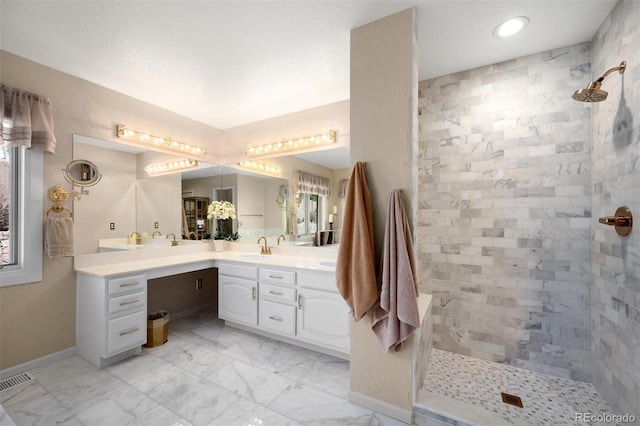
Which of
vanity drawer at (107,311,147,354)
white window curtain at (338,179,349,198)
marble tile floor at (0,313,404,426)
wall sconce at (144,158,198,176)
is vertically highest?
wall sconce at (144,158,198,176)

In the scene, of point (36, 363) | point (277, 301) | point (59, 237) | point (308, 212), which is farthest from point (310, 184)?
point (36, 363)

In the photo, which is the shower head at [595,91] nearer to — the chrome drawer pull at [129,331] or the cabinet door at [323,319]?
the cabinet door at [323,319]

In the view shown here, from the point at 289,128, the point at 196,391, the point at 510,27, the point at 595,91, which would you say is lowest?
the point at 196,391

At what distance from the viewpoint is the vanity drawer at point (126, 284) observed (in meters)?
2.18

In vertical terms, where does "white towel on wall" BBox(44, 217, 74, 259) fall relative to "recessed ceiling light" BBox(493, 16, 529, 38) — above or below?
below

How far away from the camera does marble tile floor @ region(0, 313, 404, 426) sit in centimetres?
163

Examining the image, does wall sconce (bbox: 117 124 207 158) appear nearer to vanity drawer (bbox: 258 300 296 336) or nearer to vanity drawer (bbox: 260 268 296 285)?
vanity drawer (bbox: 260 268 296 285)

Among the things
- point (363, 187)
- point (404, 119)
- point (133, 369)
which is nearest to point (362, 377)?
point (363, 187)

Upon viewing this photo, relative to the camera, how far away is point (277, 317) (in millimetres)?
2547

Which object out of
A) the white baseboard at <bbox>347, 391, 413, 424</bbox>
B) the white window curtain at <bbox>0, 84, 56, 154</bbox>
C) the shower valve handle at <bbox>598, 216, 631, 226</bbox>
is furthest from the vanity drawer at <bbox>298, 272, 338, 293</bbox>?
the white window curtain at <bbox>0, 84, 56, 154</bbox>

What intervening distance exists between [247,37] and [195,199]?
7.19 ft

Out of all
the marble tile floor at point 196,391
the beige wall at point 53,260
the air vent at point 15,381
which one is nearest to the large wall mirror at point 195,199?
the beige wall at point 53,260

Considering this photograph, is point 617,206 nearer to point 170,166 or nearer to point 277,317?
point 277,317

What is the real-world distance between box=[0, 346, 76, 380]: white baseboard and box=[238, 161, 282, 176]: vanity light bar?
2.50 metres
